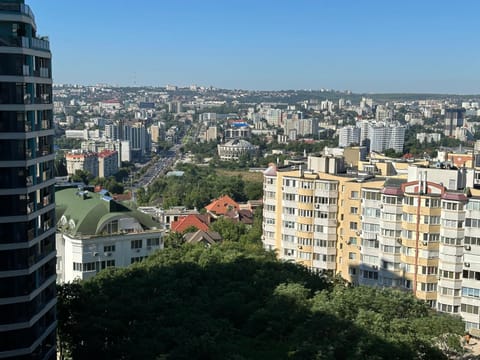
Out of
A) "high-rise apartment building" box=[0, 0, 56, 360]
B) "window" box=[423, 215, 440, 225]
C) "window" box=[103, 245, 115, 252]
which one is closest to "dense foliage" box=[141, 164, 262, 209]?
"window" box=[103, 245, 115, 252]

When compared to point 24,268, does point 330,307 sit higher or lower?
lower

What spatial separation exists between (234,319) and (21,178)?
7.40 m

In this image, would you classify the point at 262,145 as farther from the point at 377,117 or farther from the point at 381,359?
the point at 381,359

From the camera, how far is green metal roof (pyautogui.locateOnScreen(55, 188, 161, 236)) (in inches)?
942

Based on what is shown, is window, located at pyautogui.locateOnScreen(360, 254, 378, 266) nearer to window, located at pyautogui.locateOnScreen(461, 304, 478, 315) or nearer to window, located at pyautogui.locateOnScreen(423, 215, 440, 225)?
window, located at pyautogui.locateOnScreen(423, 215, 440, 225)

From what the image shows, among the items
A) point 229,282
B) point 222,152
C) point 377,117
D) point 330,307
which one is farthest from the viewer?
point 377,117

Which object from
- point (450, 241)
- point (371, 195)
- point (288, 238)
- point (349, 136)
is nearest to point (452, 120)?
point (349, 136)

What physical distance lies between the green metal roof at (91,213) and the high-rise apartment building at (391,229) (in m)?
7.19

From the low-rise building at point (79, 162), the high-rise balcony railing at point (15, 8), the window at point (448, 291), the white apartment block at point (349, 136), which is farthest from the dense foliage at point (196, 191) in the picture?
the white apartment block at point (349, 136)

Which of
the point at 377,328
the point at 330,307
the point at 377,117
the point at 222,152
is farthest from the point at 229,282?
the point at 377,117

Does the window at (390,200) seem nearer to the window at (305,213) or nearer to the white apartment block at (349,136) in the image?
the window at (305,213)

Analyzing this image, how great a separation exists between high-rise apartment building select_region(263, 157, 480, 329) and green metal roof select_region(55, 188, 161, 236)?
719cm

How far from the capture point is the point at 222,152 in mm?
109438

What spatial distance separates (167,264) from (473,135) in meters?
110
